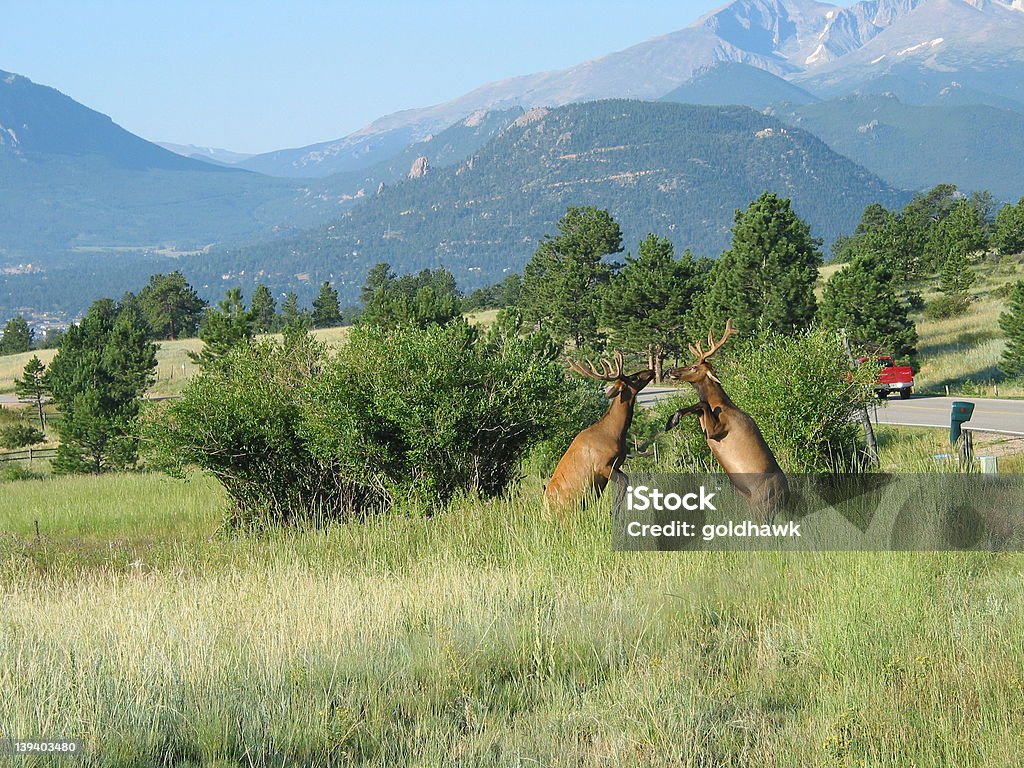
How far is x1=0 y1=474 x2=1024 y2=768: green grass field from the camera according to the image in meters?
4.73

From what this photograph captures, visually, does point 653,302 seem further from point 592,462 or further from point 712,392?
point 712,392

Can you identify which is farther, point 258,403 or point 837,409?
point 837,409

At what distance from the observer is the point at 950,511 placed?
28.4ft

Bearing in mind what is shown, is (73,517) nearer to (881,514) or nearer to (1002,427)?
(881,514)

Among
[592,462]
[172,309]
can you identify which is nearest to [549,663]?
[592,462]

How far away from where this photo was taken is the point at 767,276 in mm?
48438

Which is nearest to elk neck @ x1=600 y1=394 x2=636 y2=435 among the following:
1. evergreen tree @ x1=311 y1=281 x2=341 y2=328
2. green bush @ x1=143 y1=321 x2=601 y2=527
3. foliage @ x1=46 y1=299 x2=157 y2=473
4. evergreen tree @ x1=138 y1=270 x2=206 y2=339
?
green bush @ x1=143 y1=321 x2=601 y2=527

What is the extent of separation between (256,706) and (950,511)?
597 centimetres

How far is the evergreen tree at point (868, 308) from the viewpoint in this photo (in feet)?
144

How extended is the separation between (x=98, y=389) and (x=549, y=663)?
40864mm

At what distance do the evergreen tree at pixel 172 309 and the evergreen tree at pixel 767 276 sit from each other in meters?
66.2

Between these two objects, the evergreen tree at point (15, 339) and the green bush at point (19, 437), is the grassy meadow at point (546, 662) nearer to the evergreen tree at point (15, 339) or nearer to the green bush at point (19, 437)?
the green bush at point (19, 437)

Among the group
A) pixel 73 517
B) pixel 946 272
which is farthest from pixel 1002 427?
pixel 946 272

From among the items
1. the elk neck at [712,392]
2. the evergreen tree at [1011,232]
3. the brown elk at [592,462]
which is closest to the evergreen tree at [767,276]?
the evergreen tree at [1011,232]
